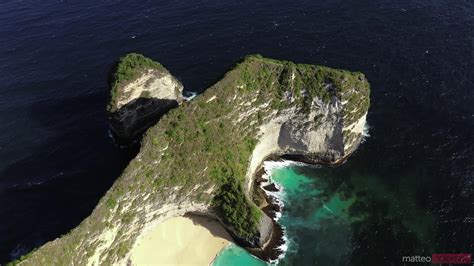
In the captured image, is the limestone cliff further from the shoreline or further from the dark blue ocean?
the shoreline

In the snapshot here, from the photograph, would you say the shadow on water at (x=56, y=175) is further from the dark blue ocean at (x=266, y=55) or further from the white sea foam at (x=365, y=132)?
the white sea foam at (x=365, y=132)

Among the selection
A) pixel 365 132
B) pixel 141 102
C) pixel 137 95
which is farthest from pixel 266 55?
pixel 137 95

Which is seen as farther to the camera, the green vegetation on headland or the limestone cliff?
the limestone cliff

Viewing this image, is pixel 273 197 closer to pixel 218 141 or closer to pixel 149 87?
pixel 218 141

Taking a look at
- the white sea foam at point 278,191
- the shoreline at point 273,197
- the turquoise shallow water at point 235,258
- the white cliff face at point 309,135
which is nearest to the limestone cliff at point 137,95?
the white cliff face at point 309,135

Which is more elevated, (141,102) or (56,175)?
(141,102)

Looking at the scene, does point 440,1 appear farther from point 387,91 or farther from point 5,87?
point 5,87

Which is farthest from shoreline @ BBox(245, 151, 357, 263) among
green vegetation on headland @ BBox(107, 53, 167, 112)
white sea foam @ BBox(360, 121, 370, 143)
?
green vegetation on headland @ BBox(107, 53, 167, 112)
